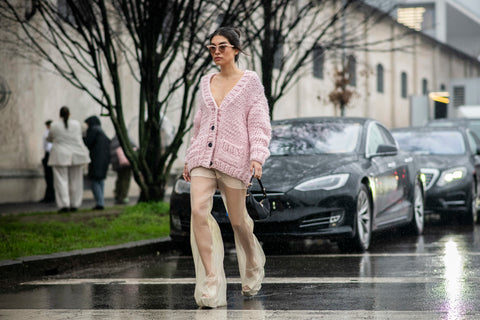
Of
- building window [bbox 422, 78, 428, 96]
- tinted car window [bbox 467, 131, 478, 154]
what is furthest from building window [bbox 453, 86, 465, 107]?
tinted car window [bbox 467, 131, 478, 154]

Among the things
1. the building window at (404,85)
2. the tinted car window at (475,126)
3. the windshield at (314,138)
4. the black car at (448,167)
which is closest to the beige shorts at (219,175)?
the windshield at (314,138)

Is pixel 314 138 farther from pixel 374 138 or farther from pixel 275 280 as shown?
pixel 275 280

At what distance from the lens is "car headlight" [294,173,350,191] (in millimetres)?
9578

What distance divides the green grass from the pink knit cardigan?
3.57 m

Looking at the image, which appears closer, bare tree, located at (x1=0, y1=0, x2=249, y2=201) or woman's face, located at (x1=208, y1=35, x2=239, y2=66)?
woman's face, located at (x1=208, y1=35, x2=239, y2=66)

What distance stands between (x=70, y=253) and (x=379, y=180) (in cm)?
369

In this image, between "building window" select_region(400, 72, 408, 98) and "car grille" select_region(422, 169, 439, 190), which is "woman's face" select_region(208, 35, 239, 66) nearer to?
"car grille" select_region(422, 169, 439, 190)

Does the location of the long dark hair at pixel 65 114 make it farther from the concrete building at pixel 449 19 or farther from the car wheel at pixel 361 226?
the concrete building at pixel 449 19

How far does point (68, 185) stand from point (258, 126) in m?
9.80

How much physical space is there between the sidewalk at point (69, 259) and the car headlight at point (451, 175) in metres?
4.97

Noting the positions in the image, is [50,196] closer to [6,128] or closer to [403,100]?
[6,128]

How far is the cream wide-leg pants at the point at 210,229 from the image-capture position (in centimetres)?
620

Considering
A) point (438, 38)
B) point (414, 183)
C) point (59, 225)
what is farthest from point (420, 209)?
point (438, 38)

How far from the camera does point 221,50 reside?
6398 mm
